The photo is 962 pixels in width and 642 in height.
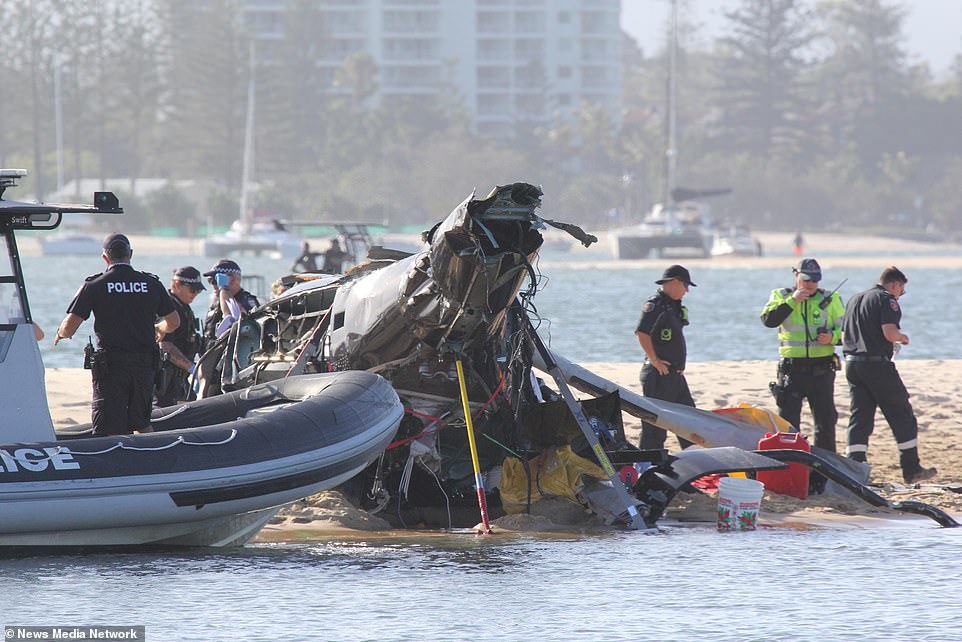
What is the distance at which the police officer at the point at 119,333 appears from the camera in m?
8.98

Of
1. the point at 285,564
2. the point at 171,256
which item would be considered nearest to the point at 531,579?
the point at 285,564

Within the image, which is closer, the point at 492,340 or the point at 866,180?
the point at 492,340

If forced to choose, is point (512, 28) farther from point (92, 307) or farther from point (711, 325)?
point (92, 307)

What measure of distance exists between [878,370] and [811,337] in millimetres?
559

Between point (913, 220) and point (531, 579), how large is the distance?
97506 mm

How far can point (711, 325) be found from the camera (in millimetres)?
38250

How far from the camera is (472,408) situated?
386 inches

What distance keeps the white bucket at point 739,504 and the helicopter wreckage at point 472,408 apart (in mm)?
213

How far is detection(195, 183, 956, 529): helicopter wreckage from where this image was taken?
933 cm

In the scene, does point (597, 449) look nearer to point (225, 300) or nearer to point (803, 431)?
point (225, 300)

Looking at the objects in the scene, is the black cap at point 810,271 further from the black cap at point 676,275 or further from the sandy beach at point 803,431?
the sandy beach at point 803,431

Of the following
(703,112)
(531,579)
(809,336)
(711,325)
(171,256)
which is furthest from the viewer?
(703,112)

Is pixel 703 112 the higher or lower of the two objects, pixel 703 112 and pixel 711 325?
the higher

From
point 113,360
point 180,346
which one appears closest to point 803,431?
point 180,346
